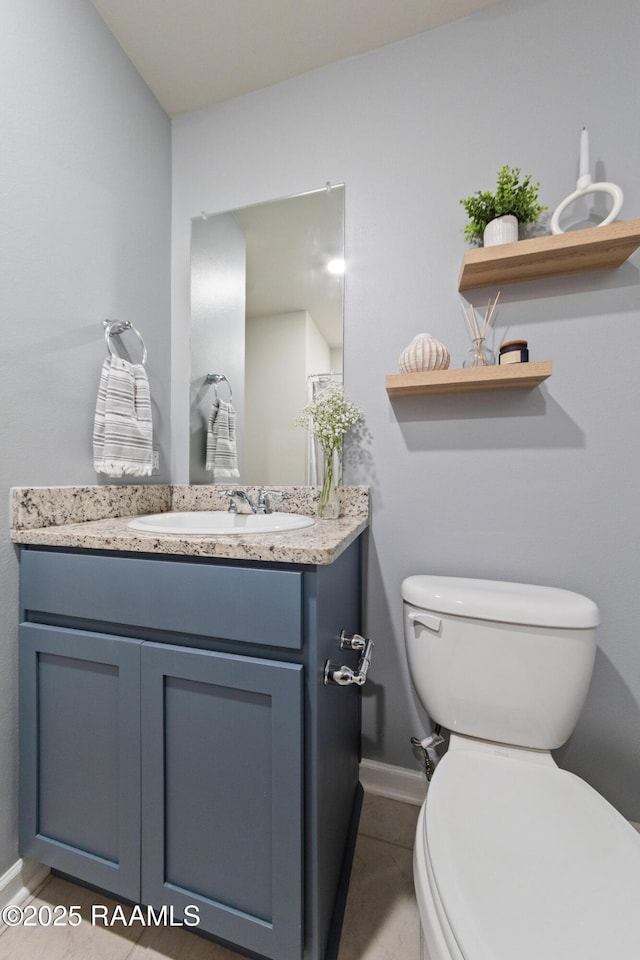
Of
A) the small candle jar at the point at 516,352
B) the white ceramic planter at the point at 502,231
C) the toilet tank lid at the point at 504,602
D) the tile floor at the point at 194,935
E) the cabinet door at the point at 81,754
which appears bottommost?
the tile floor at the point at 194,935

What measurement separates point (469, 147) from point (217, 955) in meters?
2.14

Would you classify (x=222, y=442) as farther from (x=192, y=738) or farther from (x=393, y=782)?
(x=393, y=782)

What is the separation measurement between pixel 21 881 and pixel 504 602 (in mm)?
1328

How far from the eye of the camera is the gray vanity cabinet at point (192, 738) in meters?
0.72

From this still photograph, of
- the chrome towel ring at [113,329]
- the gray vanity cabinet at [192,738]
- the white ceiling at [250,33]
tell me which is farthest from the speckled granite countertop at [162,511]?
the white ceiling at [250,33]

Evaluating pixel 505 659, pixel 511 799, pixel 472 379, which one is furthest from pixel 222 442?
pixel 511 799

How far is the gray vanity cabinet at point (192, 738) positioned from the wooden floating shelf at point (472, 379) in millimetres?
535

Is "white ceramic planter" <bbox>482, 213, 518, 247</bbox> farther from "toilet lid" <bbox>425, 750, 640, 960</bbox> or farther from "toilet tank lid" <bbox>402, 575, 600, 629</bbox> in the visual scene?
"toilet lid" <bbox>425, 750, 640, 960</bbox>

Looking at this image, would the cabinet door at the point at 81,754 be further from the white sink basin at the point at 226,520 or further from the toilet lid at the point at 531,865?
the toilet lid at the point at 531,865

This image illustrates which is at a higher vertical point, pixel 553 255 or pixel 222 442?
pixel 553 255

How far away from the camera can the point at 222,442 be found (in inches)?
56.1

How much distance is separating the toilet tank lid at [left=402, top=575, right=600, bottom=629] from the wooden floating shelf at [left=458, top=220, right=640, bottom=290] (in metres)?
0.85

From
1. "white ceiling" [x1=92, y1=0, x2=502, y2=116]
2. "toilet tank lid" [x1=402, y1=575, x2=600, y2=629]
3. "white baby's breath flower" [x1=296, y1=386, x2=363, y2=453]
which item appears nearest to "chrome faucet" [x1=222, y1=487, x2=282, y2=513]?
"white baby's breath flower" [x1=296, y1=386, x2=363, y2=453]

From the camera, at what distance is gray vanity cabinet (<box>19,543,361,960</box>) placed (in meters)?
0.72
